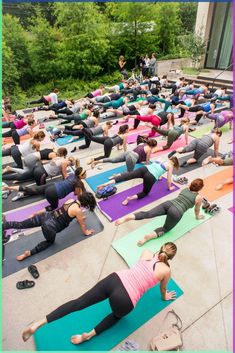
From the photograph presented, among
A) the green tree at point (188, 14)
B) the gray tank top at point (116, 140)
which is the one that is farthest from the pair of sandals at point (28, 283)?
the green tree at point (188, 14)

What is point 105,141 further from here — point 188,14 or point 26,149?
point 188,14

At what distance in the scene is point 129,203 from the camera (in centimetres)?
492

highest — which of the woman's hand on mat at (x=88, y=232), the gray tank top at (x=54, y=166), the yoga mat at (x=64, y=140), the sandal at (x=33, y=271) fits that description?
the gray tank top at (x=54, y=166)

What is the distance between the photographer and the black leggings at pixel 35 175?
5.08 meters

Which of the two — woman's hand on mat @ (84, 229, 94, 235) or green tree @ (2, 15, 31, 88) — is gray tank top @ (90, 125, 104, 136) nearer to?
woman's hand on mat @ (84, 229, 94, 235)

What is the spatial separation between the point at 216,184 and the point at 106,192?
2.48m

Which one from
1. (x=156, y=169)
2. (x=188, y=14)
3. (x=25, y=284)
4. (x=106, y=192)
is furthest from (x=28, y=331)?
(x=188, y=14)

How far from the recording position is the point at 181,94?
1002 cm

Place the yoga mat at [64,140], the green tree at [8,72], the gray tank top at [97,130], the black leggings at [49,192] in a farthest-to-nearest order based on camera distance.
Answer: the green tree at [8,72] < the yoga mat at [64,140] < the gray tank top at [97,130] < the black leggings at [49,192]

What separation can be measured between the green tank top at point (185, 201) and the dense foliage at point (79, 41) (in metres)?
12.4

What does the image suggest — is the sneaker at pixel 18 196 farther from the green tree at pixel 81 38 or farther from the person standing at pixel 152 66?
the person standing at pixel 152 66

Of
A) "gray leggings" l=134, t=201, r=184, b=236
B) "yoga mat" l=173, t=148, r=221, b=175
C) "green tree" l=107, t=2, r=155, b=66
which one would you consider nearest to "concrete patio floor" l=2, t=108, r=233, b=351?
"gray leggings" l=134, t=201, r=184, b=236

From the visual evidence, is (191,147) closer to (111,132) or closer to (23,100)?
(111,132)

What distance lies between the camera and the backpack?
16.8 feet
